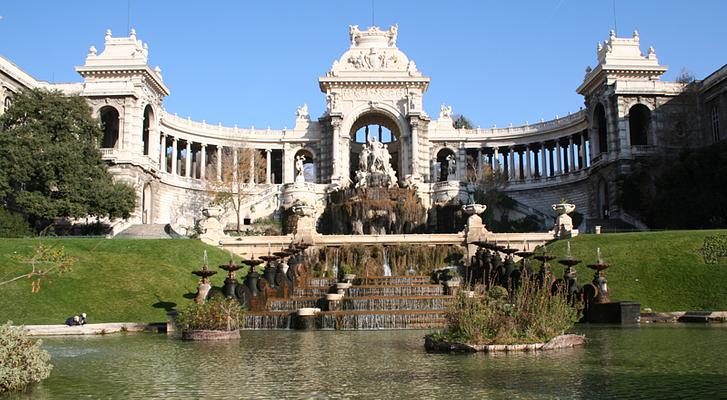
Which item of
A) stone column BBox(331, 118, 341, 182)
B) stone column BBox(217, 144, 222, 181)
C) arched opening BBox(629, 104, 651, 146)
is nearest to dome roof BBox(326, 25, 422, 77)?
stone column BBox(331, 118, 341, 182)

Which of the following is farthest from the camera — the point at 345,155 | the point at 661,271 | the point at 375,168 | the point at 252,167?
the point at 345,155

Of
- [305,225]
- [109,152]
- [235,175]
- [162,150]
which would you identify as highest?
[162,150]

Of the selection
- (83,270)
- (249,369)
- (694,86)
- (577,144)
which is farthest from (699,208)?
(249,369)

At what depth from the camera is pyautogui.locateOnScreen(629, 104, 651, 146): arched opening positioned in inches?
2995

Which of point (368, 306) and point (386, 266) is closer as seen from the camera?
point (368, 306)

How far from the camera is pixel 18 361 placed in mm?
12547

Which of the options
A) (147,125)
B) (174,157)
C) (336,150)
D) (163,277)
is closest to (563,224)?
(163,277)

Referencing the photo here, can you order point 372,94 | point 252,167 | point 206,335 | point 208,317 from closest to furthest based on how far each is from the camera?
point 206,335 < point 208,317 < point 252,167 < point 372,94

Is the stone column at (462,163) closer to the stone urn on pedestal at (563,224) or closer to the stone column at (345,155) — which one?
the stone column at (345,155)

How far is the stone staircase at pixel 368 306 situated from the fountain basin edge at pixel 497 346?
440 centimetres

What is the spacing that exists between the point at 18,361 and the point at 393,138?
300ft

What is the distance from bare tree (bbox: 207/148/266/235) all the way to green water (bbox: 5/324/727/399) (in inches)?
2085

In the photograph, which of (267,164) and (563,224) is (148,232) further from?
(563,224)

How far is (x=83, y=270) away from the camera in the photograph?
34.1m
